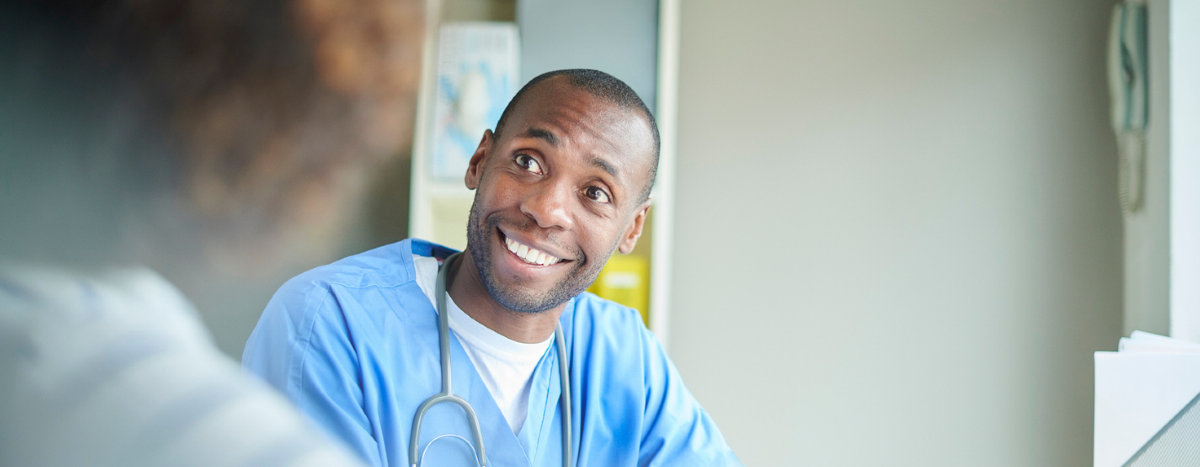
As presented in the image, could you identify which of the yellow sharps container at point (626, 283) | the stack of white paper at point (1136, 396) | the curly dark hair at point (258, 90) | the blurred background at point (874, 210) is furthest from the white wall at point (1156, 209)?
the curly dark hair at point (258, 90)

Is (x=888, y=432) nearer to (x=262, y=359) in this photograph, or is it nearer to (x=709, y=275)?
(x=709, y=275)

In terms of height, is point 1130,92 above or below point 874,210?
above

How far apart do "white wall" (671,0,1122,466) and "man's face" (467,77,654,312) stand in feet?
2.44

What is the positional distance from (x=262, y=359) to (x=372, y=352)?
1.06ft

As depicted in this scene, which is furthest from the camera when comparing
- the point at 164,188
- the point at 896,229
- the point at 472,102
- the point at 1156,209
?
the point at 896,229

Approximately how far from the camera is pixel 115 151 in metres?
0.21

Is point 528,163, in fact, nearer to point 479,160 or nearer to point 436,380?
point 479,160

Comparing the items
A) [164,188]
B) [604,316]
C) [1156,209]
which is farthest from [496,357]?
[1156,209]

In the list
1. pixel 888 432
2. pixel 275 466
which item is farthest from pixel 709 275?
pixel 275 466

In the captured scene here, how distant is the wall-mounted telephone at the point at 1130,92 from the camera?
3.79ft

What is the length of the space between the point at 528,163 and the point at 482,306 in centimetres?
17

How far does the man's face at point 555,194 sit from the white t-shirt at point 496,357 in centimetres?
4

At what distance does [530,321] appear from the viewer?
78 cm

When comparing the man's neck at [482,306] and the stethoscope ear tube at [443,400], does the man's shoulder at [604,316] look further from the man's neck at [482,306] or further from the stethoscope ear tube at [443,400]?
the stethoscope ear tube at [443,400]
